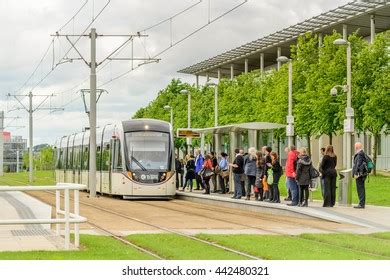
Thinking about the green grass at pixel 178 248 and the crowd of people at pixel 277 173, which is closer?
the green grass at pixel 178 248

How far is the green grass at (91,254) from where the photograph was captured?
47.9 ft

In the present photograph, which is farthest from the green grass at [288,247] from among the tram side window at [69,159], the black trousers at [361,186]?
the tram side window at [69,159]

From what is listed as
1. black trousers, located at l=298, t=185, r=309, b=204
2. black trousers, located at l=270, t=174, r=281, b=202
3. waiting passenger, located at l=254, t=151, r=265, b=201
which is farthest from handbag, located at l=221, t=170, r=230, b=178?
black trousers, located at l=298, t=185, r=309, b=204

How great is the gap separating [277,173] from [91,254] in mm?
16652

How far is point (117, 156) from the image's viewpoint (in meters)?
42.1

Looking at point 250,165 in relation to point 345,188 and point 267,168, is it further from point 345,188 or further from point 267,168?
point 345,188

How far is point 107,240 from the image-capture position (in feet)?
60.6

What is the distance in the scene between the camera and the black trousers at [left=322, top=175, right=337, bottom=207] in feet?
95.6

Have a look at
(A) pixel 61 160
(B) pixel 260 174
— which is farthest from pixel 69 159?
(B) pixel 260 174

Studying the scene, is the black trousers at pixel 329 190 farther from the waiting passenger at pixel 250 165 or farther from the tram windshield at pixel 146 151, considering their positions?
the tram windshield at pixel 146 151

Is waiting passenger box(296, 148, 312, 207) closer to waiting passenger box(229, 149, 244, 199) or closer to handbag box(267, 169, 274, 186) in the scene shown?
handbag box(267, 169, 274, 186)

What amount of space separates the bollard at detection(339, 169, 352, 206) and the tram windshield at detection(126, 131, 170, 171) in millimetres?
12407

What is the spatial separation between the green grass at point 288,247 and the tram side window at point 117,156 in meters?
22.1
